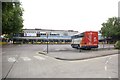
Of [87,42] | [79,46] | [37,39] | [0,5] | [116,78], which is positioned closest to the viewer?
[116,78]

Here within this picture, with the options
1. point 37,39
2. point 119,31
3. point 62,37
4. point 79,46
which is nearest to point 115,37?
point 119,31

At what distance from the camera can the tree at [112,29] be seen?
420 feet

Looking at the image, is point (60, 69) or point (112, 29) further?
point (112, 29)

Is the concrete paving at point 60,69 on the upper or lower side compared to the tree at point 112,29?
lower

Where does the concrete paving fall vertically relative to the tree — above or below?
below

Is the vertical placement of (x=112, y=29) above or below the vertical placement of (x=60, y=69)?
above

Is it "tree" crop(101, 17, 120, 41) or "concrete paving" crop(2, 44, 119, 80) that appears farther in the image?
"tree" crop(101, 17, 120, 41)

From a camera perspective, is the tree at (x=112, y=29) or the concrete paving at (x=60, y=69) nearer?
the concrete paving at (x=60, y=69)

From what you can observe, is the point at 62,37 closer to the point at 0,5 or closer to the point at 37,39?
the point at 37,39

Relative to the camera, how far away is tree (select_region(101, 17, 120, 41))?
128 m

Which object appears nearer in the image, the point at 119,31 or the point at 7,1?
the point at 7,1

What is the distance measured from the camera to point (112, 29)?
13075 centimetres

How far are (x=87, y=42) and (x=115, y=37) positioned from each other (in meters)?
82.9

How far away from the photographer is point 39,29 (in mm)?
164875
